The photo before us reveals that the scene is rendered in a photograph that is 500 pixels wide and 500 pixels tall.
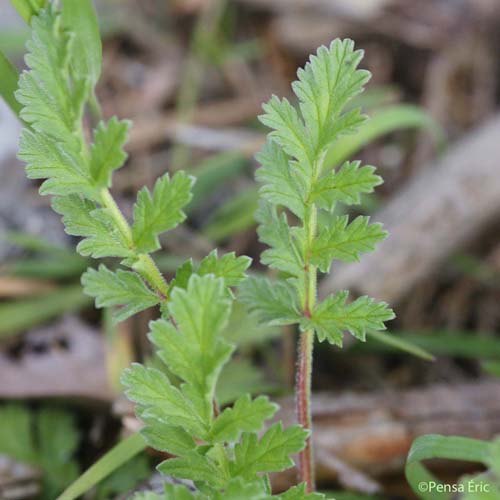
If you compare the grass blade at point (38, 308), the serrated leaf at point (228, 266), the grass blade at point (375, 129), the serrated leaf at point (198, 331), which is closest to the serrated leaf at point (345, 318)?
the serrated leaf at point (228, 266)

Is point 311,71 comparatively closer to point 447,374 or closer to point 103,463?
point 103,463

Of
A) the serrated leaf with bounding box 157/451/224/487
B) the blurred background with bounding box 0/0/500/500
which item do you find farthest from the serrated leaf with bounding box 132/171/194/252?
the blurred background with bounding box 0/0/500/500

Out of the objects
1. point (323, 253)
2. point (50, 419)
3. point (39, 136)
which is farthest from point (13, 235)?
point (323, 253)

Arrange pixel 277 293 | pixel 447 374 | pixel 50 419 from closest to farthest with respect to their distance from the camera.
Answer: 1. pixel 277 293
2. pixel 50 419
3. pixel 447 374

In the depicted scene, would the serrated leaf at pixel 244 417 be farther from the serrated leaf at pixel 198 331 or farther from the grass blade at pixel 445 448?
the grass blade at pixel 445 448

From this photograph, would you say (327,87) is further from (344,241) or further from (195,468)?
(195,468)

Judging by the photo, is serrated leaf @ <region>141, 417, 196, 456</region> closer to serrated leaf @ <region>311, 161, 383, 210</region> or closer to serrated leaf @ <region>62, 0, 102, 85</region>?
serrated leaf @ <region>311, 161, 383, 210</region>

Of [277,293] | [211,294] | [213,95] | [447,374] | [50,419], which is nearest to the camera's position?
[211,294]
